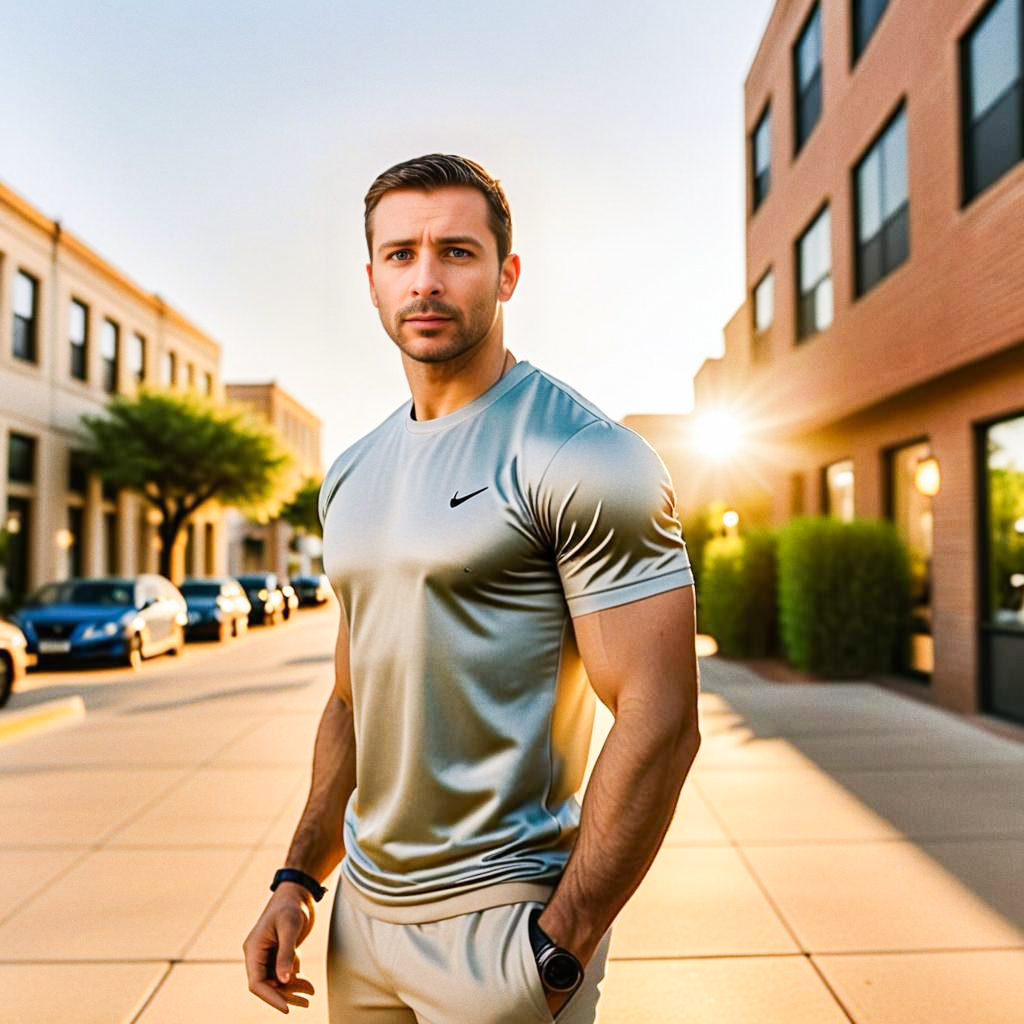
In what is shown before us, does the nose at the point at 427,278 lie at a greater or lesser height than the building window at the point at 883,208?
lesser

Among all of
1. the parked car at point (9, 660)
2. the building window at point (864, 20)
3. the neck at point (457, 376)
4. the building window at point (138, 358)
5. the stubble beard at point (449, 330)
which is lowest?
the parked car at point (9, 660)

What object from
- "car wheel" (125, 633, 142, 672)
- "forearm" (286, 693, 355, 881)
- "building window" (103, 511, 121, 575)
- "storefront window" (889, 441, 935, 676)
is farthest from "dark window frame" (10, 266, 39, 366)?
"forearm" (286, 693, 355, 881)

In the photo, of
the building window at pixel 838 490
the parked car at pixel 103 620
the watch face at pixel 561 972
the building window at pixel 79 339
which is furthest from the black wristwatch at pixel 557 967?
the building window at pixel 79 339

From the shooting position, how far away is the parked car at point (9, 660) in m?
11.4

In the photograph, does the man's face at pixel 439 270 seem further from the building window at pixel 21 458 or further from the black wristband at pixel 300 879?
the building window at pixel 21 458

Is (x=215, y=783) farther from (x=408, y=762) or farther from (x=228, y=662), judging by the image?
(x=228, y=662)

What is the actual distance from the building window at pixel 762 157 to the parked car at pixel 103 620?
13.8 m

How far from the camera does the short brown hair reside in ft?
5.29

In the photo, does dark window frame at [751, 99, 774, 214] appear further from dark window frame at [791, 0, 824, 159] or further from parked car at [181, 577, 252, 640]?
parked car at [181, 577, 252, 640]

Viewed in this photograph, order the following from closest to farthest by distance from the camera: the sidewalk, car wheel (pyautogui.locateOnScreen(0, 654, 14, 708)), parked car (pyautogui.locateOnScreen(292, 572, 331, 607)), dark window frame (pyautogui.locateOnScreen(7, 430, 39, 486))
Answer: the sidewalk < car wheel (pyautogui.locateOnScreen(0, 654, 14, 708)) < dark window frame (pyautogui.locateOnScreen(7, 430, 39, 486)) < parked car (pyautogui.locateOnScreen(292, 572, 331, 607))

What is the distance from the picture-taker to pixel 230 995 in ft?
13.0

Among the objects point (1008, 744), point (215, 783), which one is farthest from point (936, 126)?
point (215, 783)

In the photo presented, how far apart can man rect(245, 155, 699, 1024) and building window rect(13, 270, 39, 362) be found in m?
26.1

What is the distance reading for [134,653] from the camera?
1636 centimetres
